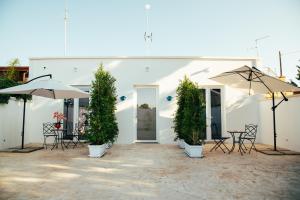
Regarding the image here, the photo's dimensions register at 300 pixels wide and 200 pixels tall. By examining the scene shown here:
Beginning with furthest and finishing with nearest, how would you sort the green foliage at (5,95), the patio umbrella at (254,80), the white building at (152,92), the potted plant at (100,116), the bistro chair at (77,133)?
the white building at (152,92), the bistro chair at (77,133), the green foliage at (5,95), the potted plant at (100,116), the patio umbrella at (254,80)

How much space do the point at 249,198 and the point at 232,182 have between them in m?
0.83

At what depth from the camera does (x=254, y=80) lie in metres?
7.21

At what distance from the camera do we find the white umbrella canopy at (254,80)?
6.43 m

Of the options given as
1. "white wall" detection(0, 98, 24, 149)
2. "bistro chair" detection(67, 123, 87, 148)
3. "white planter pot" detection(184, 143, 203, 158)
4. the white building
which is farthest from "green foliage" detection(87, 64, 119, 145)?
"white wall" detection(0, 98, 24, 149)

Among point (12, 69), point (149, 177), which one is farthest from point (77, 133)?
point (12, 69)

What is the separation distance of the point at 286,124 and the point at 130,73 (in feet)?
20.8

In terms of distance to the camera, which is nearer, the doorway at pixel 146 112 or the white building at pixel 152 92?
the white building at pixel 152 92

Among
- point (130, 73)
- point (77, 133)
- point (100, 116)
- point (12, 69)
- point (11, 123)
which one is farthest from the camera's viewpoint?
point (12, 69)

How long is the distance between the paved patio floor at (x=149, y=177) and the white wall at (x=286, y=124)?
56.4 inches

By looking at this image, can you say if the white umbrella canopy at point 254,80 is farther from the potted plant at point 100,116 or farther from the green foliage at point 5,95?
the green foliage at point 5,95

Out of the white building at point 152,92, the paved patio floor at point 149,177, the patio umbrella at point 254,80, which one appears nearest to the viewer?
the paved patio floor at point 149,177

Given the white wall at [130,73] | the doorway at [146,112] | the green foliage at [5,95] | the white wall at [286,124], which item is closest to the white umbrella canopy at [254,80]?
the white wall at [286,124]

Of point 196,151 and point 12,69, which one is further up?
point 12,69

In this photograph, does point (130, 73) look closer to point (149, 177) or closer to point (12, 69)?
point (149, 177)
